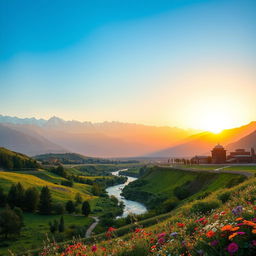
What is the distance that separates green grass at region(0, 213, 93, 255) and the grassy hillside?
2413 cm

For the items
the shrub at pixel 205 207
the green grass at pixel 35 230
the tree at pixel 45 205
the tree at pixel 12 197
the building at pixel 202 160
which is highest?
the shrub at pixel 205 207

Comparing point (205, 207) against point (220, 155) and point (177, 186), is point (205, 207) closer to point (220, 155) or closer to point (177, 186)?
point (177, 186)

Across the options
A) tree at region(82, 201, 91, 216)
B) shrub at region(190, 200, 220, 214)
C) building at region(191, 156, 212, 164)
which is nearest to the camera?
shrub at region(190, 200, 220, 214)

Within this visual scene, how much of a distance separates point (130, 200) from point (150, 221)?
253 feet

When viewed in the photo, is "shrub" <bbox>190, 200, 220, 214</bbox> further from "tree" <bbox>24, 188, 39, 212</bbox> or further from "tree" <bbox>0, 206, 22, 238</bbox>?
"tree" <bbox>24, 188, 39, 212</bbox>

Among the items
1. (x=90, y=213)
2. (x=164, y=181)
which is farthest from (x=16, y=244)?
(x=164, y=181)

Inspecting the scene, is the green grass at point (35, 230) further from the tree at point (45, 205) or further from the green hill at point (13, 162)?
the green hill at point (13, 162)

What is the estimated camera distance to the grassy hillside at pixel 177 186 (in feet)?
194

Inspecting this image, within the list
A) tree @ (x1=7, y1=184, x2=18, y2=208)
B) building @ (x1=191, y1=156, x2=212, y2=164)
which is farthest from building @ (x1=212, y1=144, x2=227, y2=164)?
tree @ (x1=7, y1=184, x2=18, y2=208)

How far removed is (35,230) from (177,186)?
1755 inches

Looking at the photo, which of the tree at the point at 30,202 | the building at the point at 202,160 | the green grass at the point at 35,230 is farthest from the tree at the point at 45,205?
the building at the point at 202,160

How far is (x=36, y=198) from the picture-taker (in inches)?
3819

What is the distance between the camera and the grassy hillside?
59031 mm

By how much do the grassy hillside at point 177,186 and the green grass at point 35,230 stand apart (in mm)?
24132
